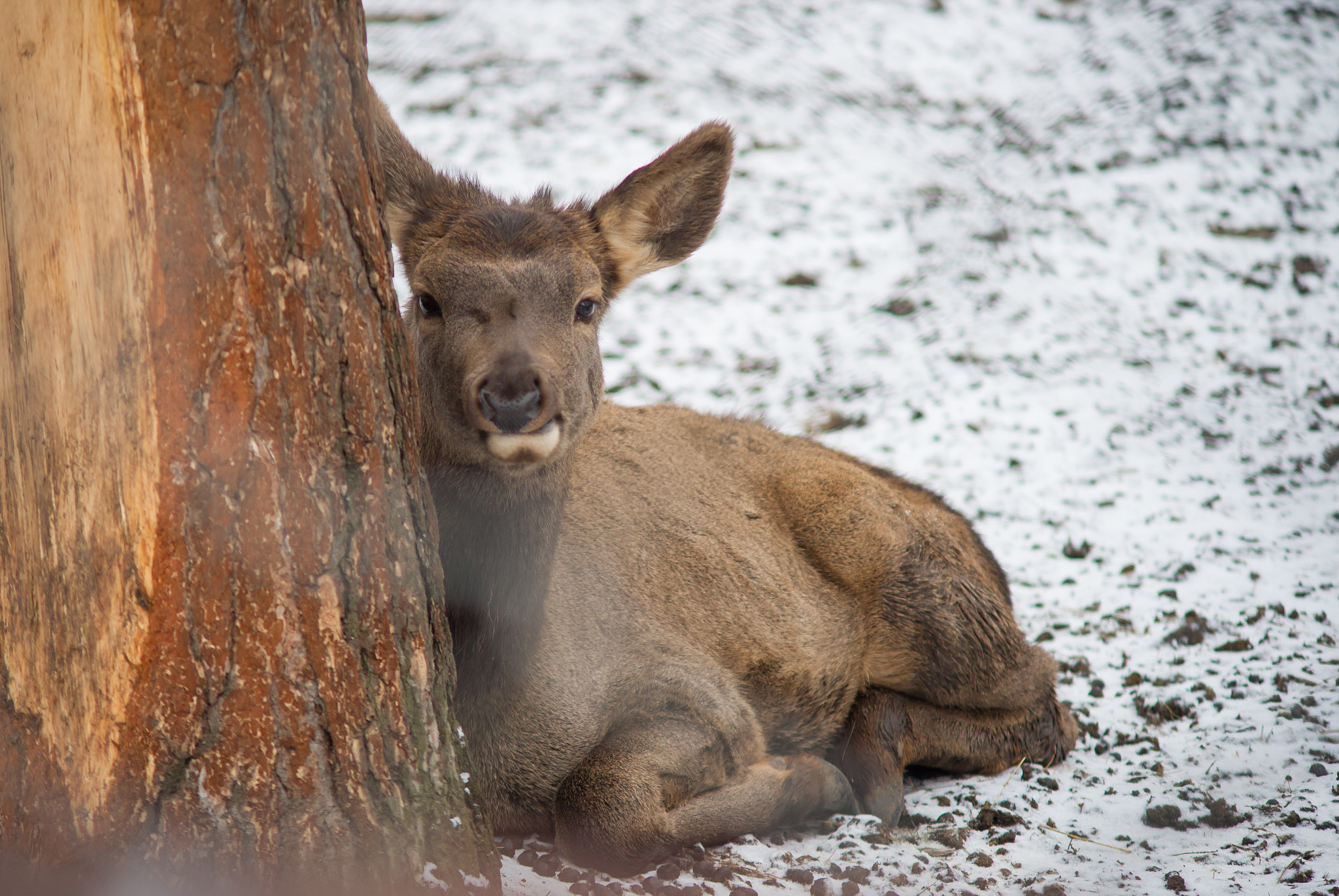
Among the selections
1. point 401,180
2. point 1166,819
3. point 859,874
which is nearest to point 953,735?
point 1166,819

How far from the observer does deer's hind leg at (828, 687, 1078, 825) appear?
5211 millimetres

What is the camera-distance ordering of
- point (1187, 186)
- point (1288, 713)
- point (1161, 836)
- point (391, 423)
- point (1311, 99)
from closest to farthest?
point (391, 423), point (1161, 836), point (1288, 713), point (1187, 186), point (1311, 99)

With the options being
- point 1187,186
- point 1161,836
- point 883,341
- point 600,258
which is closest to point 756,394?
point 883,341

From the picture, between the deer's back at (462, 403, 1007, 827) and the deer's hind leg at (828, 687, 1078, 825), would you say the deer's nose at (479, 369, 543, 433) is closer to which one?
the deer's back at (462, 403, 1007, 827)

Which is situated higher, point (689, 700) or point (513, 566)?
point (513, 566)

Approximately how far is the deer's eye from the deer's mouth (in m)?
0.56

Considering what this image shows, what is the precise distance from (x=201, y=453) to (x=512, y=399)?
1.06 m

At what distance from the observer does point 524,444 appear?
3.56m

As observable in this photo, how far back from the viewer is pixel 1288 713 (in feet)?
16.5

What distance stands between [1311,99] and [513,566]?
39.9 ft

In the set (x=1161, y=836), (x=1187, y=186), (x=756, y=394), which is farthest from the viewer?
(x=1187, y=186)

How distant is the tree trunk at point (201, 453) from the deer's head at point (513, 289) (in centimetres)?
65

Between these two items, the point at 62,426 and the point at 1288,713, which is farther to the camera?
the point at 1288,713

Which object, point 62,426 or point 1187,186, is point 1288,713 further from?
point 1187,186
